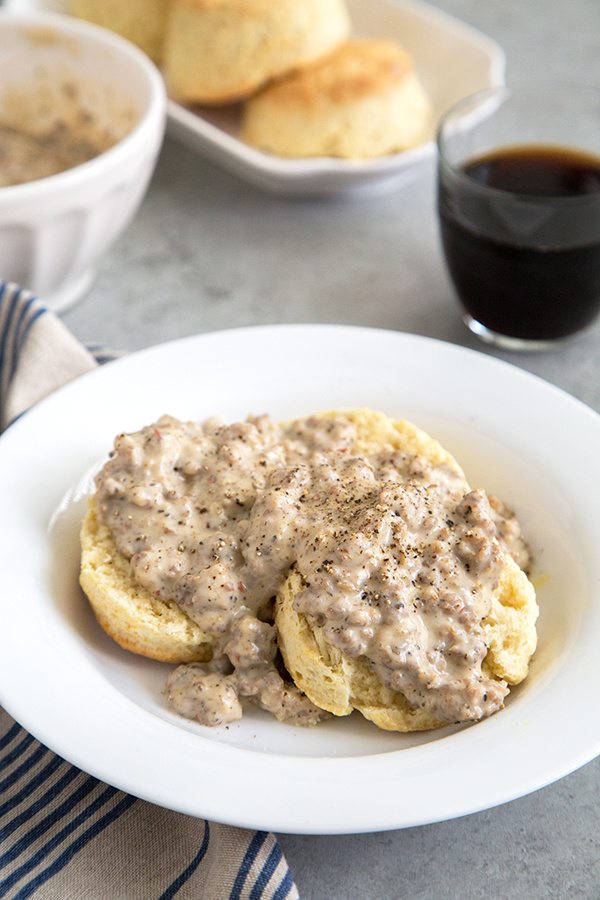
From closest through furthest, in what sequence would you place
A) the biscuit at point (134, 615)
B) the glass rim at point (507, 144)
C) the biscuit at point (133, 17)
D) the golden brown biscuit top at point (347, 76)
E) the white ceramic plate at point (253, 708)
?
the white ceramic plate at point (253, 708), the biscuit at point (134, 615), the glass rim at point (507, 144), the golden brown biscuit top at point (347, 76), the biscuit at point (133, 17)

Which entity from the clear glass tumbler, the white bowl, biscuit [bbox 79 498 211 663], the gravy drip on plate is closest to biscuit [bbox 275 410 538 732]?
the gravy drip on plate

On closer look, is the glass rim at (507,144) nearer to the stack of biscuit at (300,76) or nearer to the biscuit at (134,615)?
the stack of biscuit at (300,76)

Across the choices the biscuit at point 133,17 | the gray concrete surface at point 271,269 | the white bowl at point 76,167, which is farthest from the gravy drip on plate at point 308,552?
the biscuit at point 133,17

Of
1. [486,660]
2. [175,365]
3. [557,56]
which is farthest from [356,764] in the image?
[557,56]

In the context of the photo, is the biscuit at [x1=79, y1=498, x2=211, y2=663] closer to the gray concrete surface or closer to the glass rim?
the gray concrete surface

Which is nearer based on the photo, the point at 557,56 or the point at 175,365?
the point at 175,365

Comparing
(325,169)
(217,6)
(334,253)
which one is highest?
(217,6)

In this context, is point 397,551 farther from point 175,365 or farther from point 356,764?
point 175,365
